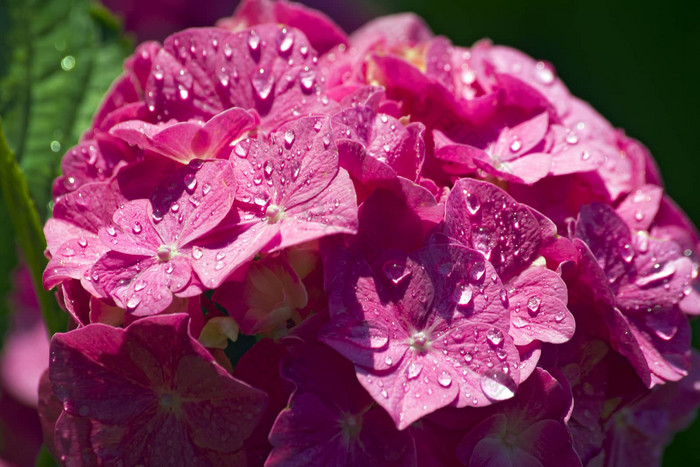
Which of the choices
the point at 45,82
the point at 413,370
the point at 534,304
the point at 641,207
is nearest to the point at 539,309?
the point at 534,304

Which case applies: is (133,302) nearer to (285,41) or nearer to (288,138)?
(288,138)

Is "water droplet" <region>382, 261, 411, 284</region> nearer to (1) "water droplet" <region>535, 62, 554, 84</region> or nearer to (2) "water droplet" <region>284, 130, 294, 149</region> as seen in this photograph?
(2) "water droplet" <region>284, 130, 294, 149</region>

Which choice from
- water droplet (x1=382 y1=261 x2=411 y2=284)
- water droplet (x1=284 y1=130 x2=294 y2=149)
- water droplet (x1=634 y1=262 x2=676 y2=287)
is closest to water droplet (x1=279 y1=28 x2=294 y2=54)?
water droplet (x1=284 y1=130 x2=294 y2=149)

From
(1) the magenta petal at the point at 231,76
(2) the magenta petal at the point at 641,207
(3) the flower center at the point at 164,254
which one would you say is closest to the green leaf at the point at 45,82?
(1) the magenta petal at the point at 231,76

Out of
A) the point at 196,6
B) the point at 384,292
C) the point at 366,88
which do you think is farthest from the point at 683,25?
the point at 384,292

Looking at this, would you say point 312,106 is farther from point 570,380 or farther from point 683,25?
point 683,25

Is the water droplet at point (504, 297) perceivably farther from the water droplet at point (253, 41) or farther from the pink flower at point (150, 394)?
the water droplet at point (253, 41)
